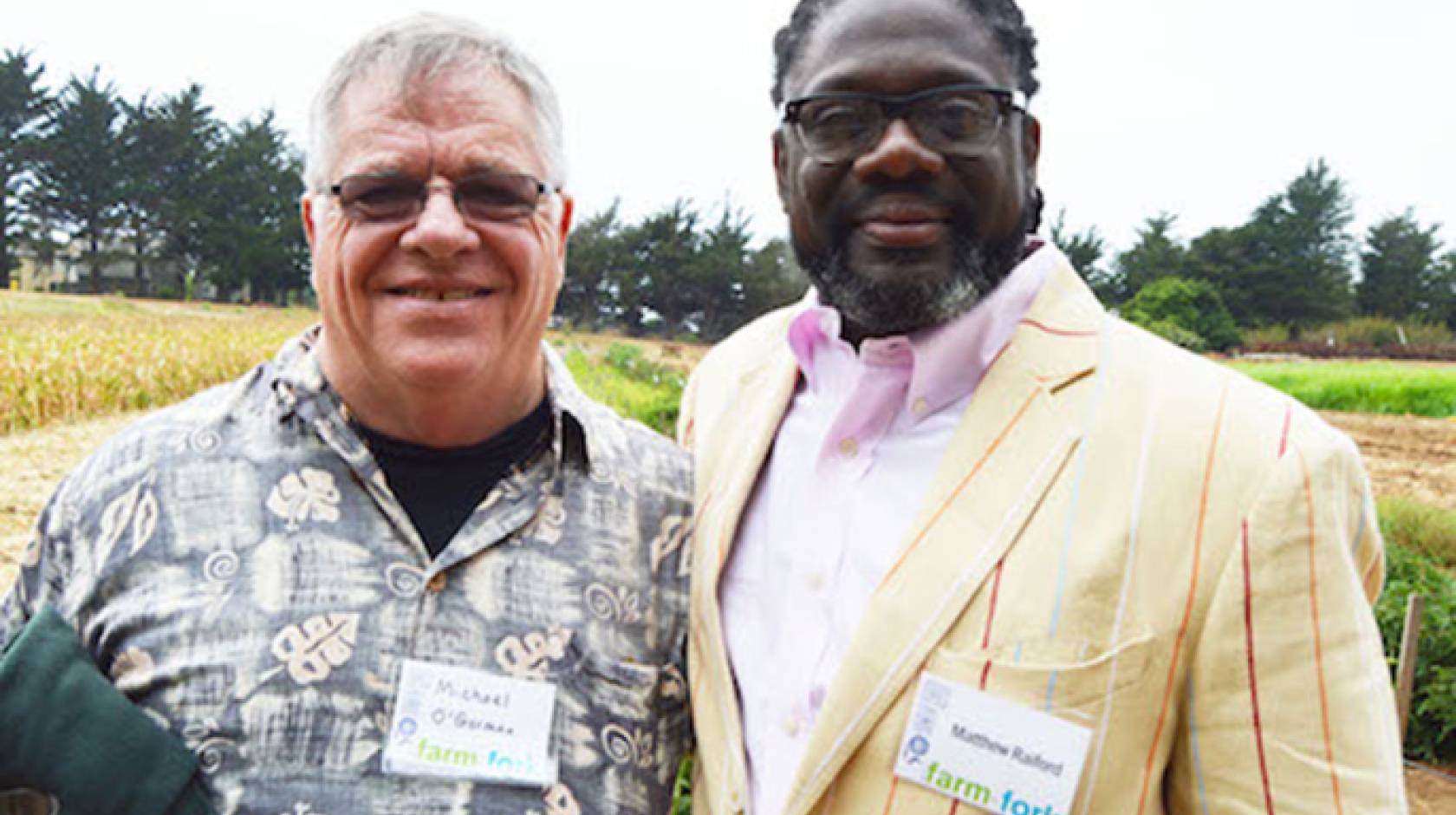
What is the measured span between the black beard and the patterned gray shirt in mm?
663

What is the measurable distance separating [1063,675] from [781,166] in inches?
50.4

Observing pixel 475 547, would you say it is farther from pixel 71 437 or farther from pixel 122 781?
pixel 71 437

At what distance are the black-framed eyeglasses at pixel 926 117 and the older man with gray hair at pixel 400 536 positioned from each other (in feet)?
2.02

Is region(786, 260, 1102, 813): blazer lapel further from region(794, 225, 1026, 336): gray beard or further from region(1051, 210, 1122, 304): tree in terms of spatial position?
region(1051, 210, 1122, 304): tree

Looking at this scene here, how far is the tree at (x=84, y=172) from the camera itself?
1791 inches

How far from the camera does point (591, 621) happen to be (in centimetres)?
202

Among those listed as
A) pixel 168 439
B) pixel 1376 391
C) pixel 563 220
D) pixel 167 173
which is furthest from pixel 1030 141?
pixel 167 173

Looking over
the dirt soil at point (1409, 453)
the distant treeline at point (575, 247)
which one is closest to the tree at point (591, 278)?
the distant treeline at point (575, 247)

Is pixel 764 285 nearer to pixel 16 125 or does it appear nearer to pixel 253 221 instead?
pixel 253 221

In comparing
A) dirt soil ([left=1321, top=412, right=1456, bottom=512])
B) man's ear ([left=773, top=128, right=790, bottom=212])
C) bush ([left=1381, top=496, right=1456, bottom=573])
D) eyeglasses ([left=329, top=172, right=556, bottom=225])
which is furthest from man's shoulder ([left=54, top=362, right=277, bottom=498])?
dirt soil ([left=1321, top=412, right=1456, bottom=512])

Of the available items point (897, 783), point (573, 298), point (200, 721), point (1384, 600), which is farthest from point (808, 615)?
point (573, 298)

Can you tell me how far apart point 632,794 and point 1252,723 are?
3.79 feet

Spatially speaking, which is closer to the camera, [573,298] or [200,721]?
[200,721]

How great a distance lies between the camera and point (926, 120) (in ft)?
6.49
